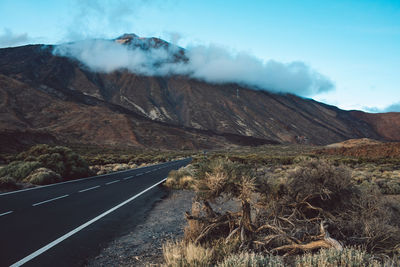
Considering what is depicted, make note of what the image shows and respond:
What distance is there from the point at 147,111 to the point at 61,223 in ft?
422

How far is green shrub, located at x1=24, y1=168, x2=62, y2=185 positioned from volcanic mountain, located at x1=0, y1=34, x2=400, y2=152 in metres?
47.0

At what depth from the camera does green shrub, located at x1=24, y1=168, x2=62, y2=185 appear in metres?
15.3

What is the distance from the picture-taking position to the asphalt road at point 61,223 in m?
4.94

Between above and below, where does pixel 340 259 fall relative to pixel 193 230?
above

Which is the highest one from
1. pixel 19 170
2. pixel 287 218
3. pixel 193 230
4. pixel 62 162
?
pixel 287 218

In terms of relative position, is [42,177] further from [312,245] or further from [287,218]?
[312,245]

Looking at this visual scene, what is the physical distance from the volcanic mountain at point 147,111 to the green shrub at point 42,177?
154 ft

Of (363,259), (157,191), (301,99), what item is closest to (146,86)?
(301,99)

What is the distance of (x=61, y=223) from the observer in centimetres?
711

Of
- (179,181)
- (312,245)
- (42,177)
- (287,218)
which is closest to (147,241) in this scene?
(287,218)

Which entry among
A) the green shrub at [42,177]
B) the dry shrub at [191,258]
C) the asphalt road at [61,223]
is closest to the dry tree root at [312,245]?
the dry shrub at [191,258]

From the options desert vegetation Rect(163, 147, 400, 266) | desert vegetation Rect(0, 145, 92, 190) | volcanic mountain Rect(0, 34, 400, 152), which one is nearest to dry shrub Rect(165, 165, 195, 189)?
desert vegetation Rect(0, 145, 92, 190)

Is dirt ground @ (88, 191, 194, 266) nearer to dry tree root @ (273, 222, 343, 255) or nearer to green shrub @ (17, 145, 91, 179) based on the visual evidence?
dry tree root @ (273, 222, 343, 255)

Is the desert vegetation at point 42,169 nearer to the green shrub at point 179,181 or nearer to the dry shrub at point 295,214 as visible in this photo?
the green shrub at point 179,181
